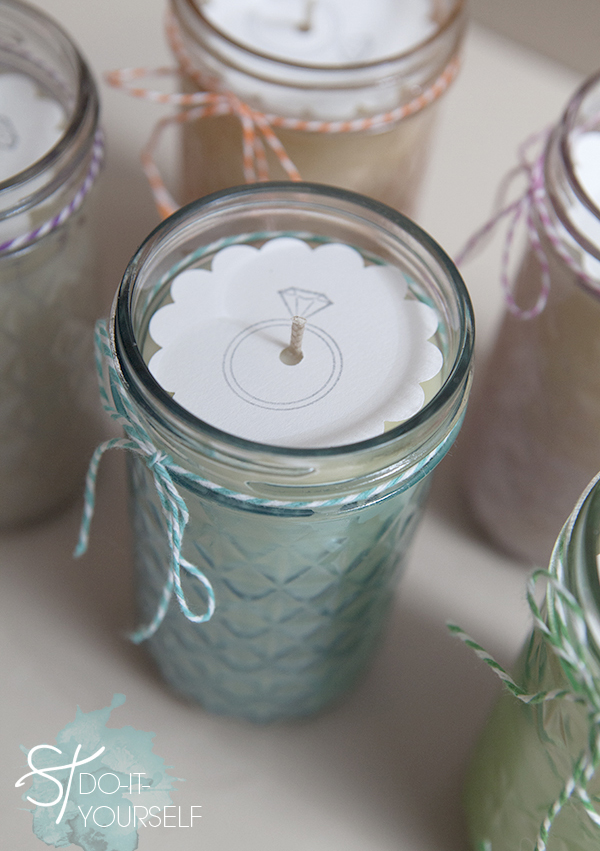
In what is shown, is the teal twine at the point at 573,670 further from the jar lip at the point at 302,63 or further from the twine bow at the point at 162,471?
the jar lip at the point at 302,63

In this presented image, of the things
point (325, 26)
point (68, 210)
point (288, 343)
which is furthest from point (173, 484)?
point (325, 26)

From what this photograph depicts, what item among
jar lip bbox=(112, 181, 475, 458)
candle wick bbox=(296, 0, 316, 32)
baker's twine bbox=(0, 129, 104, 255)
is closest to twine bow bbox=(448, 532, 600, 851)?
jar lip bbox=(112, 181, 475, 458)

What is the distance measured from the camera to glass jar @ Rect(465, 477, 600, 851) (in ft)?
1.36

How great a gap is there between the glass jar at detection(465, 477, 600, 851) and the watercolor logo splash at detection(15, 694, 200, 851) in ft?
0.65

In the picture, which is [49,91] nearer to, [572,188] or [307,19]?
[307,19]

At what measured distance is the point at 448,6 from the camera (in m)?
0.71

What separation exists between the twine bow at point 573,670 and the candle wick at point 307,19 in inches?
18.1

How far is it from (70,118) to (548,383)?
360 mm

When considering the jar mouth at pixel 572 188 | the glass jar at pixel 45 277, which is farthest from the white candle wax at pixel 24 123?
the jar mouth at pixel 572 188

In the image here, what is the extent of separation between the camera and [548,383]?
0.63m

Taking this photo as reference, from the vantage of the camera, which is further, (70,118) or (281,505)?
(70,118)

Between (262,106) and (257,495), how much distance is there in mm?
321

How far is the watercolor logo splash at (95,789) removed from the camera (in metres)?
0.55

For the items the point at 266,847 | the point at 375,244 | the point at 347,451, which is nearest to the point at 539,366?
the point at 375,244
